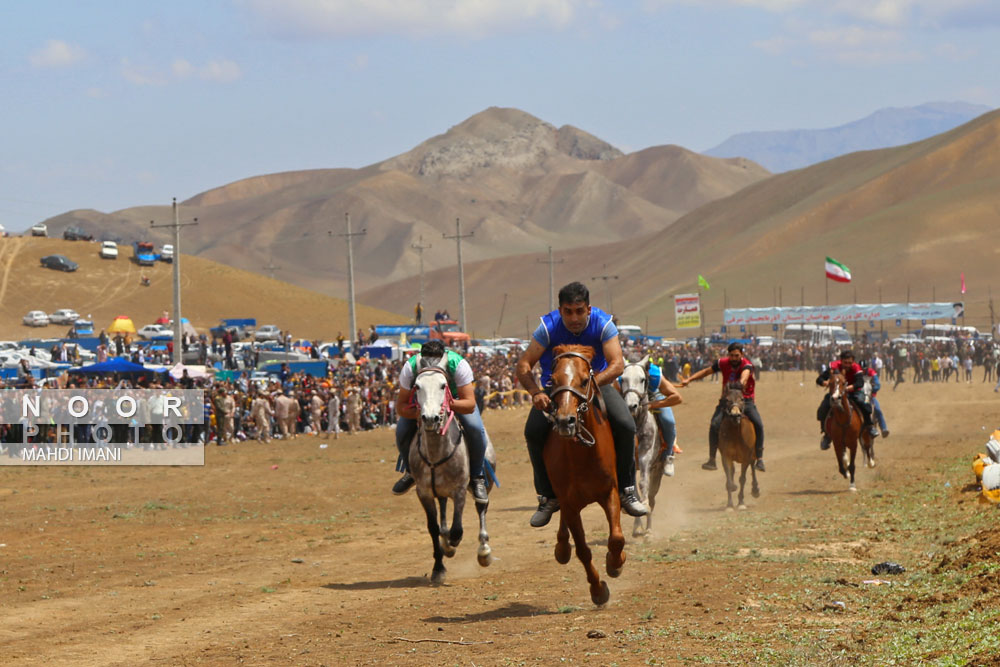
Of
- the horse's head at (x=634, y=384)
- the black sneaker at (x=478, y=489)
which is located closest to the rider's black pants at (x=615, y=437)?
the black sneaker at (x=478, y=489)

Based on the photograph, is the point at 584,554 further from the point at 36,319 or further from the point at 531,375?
the point at 36,319

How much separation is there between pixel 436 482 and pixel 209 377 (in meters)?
31.2

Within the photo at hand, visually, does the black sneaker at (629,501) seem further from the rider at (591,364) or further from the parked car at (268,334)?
the parked car at (268,334)

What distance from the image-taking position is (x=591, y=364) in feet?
35.9

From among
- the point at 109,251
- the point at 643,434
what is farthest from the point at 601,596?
the point at 109,251

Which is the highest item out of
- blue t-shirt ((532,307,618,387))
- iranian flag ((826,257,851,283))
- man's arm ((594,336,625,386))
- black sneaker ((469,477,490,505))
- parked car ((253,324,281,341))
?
iranian flag ((826,257,851,283))

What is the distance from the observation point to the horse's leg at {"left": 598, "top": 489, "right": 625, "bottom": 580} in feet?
35.8

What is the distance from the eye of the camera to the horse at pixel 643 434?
1600 centimetres

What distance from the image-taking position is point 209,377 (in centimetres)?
4359

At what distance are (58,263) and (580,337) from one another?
115 metres

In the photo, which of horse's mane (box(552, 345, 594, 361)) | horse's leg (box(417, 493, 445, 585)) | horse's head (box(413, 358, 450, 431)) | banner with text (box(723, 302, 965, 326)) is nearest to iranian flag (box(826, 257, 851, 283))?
banner with text (box(723, 302, 965, 326))

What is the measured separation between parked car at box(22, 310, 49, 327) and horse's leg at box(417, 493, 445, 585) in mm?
90256

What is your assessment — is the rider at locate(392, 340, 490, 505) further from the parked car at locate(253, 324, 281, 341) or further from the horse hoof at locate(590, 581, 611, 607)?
the parked car at locate(253, 324, 281, 341)

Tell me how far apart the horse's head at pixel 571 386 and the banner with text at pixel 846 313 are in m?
71.0
